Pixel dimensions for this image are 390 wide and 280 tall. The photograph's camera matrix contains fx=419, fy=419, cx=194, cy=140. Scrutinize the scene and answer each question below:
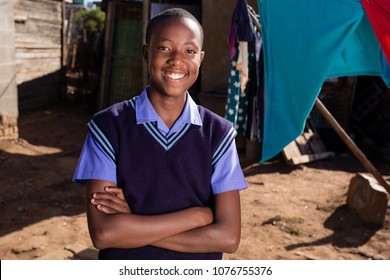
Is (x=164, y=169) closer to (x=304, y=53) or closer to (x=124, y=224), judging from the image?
(x=124, y=224)

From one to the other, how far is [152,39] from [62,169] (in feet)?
16.3

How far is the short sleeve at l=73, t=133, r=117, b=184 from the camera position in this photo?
4.50 ft

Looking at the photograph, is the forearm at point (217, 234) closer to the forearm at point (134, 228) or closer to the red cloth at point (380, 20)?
the forearm at point (134, 228)

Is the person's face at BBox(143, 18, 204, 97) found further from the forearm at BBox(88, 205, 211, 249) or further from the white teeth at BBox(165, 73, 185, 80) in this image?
the forearm at BBox(88, 205, 211, 249)

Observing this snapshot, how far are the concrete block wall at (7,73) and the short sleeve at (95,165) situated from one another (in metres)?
5.63

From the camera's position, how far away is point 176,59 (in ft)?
4.63

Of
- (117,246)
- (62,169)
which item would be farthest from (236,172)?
(62,169)

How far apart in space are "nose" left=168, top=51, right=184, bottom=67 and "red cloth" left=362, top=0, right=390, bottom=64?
1.98 meters

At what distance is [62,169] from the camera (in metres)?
6.01

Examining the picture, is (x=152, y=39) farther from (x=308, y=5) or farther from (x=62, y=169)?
(x=62, y=169)

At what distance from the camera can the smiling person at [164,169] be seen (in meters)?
1.38

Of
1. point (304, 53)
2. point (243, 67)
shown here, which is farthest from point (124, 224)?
point (243, 67)

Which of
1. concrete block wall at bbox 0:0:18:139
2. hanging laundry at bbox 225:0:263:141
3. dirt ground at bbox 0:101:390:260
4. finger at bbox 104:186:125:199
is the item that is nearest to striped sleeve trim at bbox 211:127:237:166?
finger at bbox 104:186:125:199

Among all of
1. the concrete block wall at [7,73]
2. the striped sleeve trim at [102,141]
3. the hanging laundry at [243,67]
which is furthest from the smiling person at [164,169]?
the concrete block wall at [7,73]
